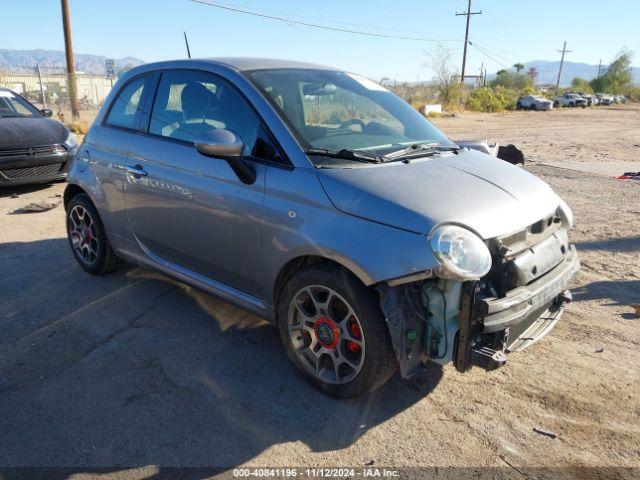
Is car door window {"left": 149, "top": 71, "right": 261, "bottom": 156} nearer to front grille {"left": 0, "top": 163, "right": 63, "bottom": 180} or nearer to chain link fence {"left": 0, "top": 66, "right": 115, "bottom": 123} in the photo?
front grille {"left": 0, "top": 163, "right": 63, "bottom": 180}

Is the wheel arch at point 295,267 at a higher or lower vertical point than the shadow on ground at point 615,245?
higher

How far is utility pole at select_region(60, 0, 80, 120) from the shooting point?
18797mm

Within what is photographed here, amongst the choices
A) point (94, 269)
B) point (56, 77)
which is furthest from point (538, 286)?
point (56, 77)

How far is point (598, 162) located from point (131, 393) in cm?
1238

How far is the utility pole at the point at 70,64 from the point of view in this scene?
61.7 feet

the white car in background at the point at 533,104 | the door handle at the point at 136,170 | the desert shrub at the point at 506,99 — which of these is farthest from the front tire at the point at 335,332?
the white car in background at the point at 533,104

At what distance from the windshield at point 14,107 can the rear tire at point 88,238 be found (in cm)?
518

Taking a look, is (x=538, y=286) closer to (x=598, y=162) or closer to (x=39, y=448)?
(x=39, y=448)

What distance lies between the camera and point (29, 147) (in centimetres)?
813

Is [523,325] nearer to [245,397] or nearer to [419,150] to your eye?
[419,150]

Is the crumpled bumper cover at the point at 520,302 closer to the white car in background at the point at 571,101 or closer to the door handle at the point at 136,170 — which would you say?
the door handle at the point at 136,170

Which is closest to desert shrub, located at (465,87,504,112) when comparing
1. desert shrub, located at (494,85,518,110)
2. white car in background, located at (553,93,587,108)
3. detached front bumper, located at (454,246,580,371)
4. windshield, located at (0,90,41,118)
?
desert shrub, located at (494,85,518,110)

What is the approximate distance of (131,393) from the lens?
3.11 meters

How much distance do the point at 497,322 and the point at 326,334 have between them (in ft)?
3.14
